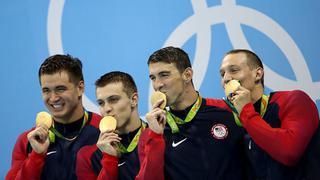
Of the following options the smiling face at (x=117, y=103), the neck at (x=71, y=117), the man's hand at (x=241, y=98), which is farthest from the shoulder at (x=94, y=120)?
the man's hand at (x=241, y=98)

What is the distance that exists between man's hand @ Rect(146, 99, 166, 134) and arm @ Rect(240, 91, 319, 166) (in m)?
0.45

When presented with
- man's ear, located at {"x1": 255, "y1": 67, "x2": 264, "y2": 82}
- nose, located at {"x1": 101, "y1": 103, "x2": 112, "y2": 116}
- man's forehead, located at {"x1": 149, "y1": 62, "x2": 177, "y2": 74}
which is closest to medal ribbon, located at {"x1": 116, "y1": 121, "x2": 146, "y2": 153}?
nose, located at {"x1": 101, "y1": 103, "x2": 112, "y2": 116}

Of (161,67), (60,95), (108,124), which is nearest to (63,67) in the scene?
(60,95)

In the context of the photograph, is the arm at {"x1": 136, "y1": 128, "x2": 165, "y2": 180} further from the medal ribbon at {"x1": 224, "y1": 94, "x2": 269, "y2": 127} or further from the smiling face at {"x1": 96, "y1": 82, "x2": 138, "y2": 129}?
the medal ribbon at {"x1": 224, "y1": 94, "x2": 269, "y2": 127}

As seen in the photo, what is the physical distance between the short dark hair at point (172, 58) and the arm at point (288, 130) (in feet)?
1.89

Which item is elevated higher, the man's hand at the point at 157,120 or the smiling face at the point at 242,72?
the smiling face at the point at 242,72

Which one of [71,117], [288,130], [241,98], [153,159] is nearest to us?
[288,130]

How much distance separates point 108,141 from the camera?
10.1ft

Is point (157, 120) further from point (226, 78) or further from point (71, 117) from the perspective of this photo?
point (71, 117)

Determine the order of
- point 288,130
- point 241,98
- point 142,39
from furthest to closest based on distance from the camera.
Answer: point 142,39, point 241,98, point 288,130

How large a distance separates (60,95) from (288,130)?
1.43 metres

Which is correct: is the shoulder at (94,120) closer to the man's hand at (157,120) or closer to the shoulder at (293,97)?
the man's hand at (157,120)

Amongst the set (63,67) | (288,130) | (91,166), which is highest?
(63,67)

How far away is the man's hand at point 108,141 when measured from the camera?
309cm
